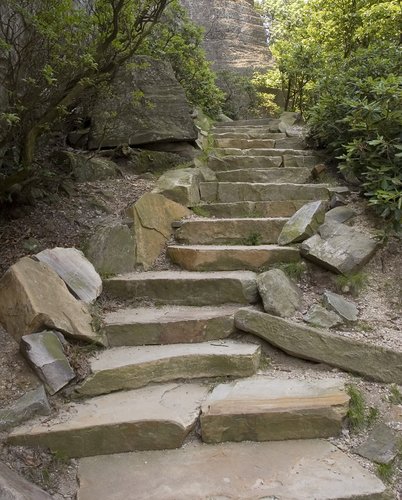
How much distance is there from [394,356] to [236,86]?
8.94 m

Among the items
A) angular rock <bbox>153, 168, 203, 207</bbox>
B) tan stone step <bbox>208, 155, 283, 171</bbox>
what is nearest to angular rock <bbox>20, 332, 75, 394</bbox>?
angular rock <bbox>153, 168, 203, 207</bbox>

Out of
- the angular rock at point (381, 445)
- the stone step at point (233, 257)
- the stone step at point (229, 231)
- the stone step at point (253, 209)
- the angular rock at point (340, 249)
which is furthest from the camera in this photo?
the stone step at point (253, 209)

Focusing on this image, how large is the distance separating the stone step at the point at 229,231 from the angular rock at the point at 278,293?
0.79 meters

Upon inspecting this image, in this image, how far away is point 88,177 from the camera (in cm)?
A: 464

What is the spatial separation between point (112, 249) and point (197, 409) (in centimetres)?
163

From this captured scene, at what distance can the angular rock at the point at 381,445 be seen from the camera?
7.30 ft

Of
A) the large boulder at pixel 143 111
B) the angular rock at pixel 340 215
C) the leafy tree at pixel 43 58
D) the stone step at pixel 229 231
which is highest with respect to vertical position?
the leafy tree at pixel 43 58

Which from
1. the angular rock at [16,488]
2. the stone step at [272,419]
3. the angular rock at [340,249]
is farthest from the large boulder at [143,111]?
the angular rock at [16,488]

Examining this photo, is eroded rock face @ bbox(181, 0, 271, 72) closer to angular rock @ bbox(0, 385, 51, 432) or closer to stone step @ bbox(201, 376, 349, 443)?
stone step @ bbox(201, 376, 349, 443)

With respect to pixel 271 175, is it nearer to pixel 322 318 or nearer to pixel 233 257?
pixel 233 257

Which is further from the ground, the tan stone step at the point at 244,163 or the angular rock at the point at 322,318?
Result: the tan stone step at the point at 244,163

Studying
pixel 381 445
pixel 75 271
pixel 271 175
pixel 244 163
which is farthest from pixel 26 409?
pixel 244 163

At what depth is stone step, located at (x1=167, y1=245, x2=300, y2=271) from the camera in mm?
3545

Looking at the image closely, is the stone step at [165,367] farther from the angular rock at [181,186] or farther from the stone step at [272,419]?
the angular rock at [181,186]
